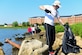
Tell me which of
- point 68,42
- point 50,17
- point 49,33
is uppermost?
point 50,17

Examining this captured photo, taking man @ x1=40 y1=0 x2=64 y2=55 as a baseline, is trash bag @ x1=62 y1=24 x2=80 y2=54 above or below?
below

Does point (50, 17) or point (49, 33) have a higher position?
point (50, 17)

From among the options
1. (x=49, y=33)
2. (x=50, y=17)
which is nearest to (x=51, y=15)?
(x=50, y=17)

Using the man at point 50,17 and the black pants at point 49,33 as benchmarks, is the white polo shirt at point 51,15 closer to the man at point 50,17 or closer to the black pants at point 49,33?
the man at point 50,17

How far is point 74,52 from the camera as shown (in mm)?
12180

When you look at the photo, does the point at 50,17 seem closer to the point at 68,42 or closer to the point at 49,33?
the point at 49,33

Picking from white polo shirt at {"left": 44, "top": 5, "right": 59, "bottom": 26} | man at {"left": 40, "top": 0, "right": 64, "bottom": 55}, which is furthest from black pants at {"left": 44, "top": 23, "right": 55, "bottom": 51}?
white polo shirt at {"left": 44, "top": 5, "right": 59, "bottom": 26}

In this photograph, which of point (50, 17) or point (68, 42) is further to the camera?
point (68, 42)

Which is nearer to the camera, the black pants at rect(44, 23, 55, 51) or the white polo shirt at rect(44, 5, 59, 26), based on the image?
the white polo shirt at rect(44, 5, 59, 26)

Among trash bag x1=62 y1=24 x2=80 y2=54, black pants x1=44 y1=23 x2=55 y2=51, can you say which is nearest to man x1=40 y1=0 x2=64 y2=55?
black pants x1=44 y1=23 x2=55 y2=51

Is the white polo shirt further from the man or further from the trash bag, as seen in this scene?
the trash bag

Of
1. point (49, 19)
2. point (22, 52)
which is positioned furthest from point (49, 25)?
point (22, 52)

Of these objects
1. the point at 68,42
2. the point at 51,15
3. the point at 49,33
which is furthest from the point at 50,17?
the point at 68,42

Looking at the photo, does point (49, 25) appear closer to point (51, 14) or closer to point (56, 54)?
point (51, 14)
